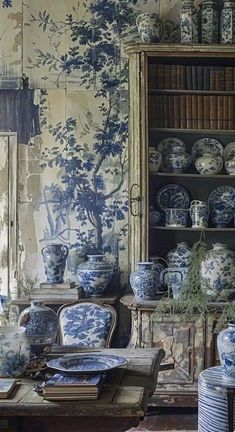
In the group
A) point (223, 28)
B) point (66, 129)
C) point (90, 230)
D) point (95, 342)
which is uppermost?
point (223, 28)

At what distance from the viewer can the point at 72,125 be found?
14.2ft

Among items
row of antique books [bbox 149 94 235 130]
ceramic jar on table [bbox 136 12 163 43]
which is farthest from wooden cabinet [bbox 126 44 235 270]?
ceramic jar on table [bbox 136 12 163 43]

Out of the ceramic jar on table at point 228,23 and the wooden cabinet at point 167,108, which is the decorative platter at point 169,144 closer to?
the wooden cabinet at point 167,108

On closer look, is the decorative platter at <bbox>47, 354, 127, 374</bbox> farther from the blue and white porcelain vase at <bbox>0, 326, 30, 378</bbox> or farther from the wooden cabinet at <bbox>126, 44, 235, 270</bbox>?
the wooden cabinet at <bbox>126, 44, 235, 270</bbox>

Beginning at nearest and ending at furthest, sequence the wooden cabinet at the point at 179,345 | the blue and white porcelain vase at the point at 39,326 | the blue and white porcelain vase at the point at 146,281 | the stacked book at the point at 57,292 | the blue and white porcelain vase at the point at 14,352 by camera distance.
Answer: the blue and white porcelain vase at the point at 14,352
the blue and white porcelain vase at the point at 39,326
the wooden cabinet at the point at 179,345
the blue and white porcelain vase at the point at 146,281
the stacked book at the point at 57,292

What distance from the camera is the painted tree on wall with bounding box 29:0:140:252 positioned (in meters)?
4.33

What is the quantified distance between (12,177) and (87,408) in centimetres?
258

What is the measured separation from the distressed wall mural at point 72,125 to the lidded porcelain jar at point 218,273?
0.66 meters

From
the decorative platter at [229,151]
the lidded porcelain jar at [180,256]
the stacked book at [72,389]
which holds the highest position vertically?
the decorative platter at [229,151]

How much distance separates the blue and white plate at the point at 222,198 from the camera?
13.7 feet

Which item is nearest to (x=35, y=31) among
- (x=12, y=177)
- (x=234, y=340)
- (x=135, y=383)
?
(x=12, y=177)

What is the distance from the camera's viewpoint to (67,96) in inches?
170

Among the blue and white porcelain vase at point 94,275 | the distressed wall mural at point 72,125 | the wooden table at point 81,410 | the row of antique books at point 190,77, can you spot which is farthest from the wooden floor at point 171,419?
the row of antique books at point 190,77

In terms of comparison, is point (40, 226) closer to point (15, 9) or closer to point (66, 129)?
point (66, 129)
